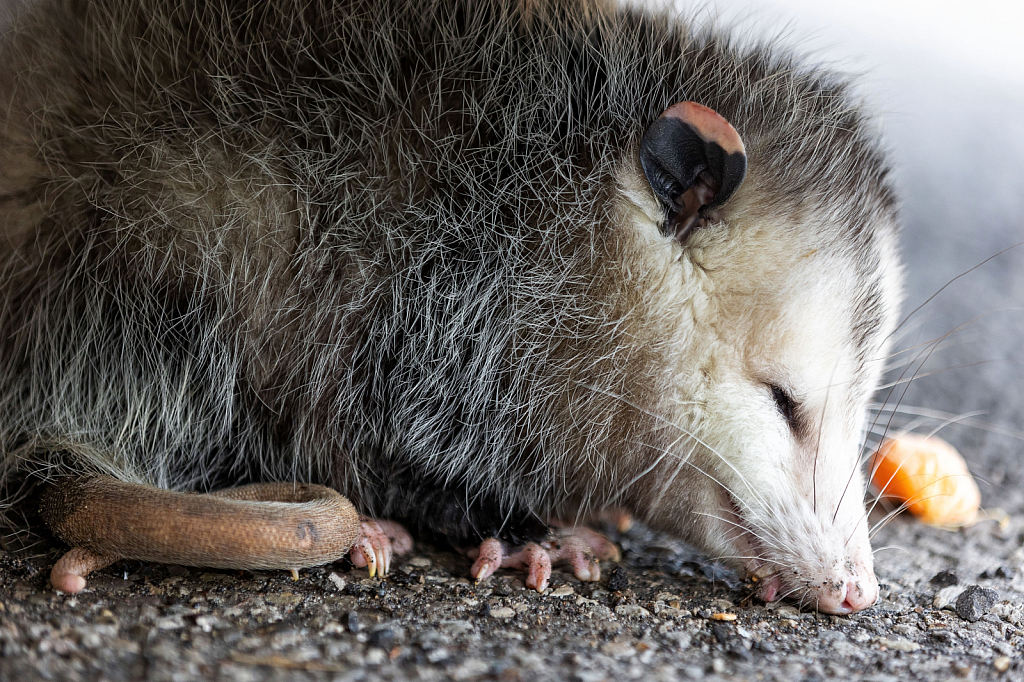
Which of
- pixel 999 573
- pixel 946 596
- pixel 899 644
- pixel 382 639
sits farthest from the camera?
pixel 999 573

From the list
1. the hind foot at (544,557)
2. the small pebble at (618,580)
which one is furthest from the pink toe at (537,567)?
the small pebble at (618,580)

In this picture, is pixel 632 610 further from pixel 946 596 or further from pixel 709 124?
pixel 709 124

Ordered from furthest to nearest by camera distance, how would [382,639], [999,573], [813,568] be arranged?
[999,573] → [813,568] → [382,639]

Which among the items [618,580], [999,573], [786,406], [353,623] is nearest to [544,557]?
[618,580]

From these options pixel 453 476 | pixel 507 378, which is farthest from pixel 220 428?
pixel 507 378

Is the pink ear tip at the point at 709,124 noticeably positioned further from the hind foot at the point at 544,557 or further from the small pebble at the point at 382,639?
the small pebble at the point at 382,639

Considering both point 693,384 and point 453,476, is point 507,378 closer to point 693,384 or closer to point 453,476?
point 453,476

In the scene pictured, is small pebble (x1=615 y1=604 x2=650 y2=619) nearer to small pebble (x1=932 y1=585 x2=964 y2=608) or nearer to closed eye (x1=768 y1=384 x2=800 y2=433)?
closed eye (x1=768 y1=384 x2=800 y2=433)
